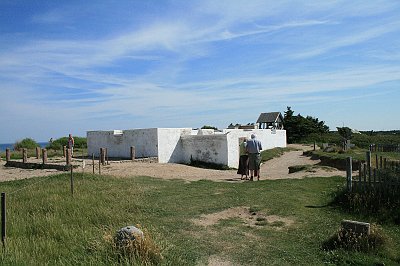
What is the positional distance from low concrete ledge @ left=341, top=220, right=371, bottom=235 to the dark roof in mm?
44896

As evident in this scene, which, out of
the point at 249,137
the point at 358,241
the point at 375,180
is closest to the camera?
the point at 358,241

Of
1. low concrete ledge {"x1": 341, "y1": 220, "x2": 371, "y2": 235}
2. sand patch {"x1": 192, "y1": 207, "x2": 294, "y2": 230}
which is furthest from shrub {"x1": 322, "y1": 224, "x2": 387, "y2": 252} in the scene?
sand patch {"x1": 192, "y1": 207, "x2": 294, "y2": 230}

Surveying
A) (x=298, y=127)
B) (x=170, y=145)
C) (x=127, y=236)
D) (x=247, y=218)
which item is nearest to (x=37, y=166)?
(x=170, y=145)

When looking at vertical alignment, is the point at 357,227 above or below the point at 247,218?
above

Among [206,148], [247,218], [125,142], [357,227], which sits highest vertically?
→ [125,142]

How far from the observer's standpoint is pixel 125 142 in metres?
26.5

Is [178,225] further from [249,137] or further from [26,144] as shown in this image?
[26,144]

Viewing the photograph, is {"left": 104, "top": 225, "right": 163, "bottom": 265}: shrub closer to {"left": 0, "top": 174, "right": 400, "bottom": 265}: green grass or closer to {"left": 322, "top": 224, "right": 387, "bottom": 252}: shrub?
{"left": 0, "top": 174, "right": 400, "bottom": 265}: green grass

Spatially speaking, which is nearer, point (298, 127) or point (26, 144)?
point (26, 144)

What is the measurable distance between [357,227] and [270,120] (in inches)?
1800

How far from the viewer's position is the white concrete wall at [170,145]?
24203mm

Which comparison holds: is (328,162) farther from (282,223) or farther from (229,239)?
(229,239)

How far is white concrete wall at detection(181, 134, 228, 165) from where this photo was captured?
927 inches

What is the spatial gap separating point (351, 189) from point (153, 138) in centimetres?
1578
